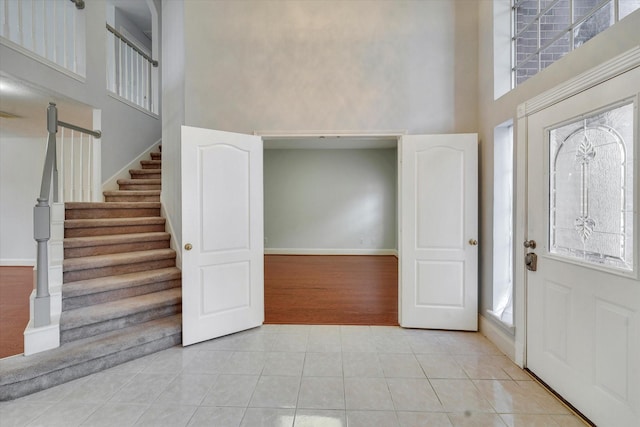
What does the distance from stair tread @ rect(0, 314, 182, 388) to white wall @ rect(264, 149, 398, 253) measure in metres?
4.55

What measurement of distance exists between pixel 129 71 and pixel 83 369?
15.9 ft

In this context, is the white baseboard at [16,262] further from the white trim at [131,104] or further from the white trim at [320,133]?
the white trim at [320,133]

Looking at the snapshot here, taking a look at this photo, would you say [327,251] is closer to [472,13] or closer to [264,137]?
[264,137]

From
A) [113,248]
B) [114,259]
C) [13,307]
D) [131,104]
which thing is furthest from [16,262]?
[114,259]

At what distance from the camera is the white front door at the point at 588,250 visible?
1510mm

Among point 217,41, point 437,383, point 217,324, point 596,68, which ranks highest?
point 217,41

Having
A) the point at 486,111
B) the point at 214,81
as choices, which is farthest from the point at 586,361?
the point at 214,81

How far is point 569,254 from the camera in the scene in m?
1.90

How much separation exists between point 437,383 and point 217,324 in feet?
6.52

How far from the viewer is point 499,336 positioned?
260cm

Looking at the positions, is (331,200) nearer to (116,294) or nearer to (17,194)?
(116,294)

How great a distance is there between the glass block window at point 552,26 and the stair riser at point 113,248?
4225mm

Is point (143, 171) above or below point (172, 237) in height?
above

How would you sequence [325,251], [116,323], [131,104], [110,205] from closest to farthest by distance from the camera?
[116,323] < [110,205] < [131,104] < [325,251]
